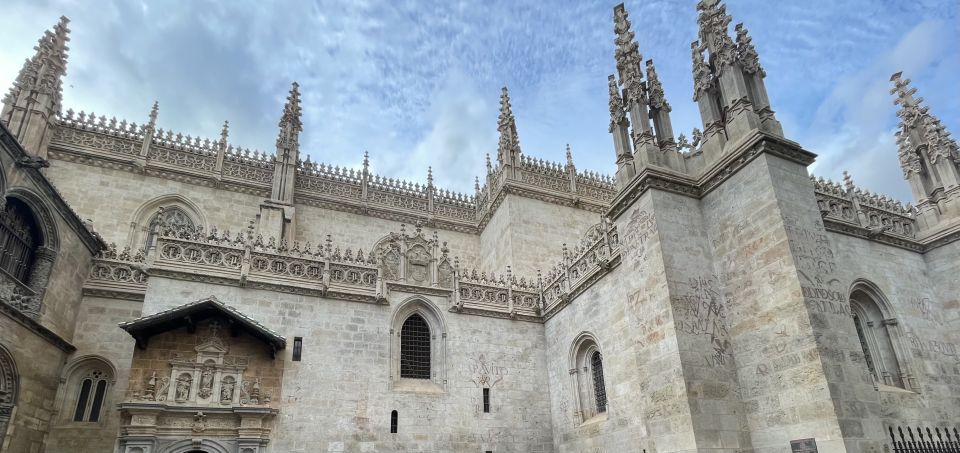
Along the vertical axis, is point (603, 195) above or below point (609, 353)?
above

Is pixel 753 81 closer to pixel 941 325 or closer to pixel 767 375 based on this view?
pixel 767 375

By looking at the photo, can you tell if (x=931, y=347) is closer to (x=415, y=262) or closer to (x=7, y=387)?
(x=415, y=262)

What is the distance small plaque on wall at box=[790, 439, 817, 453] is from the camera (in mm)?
10008

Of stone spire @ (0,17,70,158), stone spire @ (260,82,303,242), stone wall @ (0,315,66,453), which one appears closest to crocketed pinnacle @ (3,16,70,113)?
stone spire @ (0,17,70,158)

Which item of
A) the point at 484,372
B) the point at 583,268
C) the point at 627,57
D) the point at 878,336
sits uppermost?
the point at 627,57

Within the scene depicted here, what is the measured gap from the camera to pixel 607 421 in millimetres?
15352

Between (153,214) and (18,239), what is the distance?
27.1 feet

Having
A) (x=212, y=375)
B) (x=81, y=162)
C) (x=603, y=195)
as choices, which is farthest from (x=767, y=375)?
(x=81, y=162)

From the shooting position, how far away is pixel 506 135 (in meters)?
27.4

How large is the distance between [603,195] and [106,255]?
2086 centimetres

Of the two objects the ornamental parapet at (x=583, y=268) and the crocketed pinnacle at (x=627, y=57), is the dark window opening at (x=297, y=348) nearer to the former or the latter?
the ornamental parapet at (x=583, y=268)

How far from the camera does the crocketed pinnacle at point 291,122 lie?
2558 centimetres

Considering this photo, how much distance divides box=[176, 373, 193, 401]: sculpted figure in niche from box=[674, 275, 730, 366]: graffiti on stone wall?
12589mm

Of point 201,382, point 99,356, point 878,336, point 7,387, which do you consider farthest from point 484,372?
point 7,387
